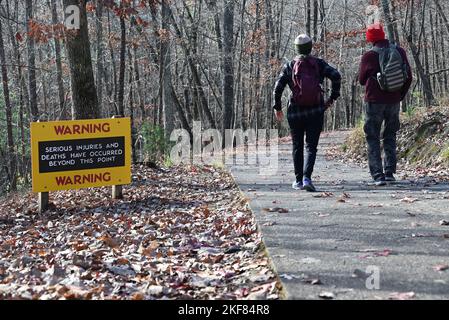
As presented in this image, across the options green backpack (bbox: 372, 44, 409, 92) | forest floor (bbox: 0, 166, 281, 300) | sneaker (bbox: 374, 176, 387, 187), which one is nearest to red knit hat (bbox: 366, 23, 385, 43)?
green backpack (bbox: 372, 44, 409, 92)

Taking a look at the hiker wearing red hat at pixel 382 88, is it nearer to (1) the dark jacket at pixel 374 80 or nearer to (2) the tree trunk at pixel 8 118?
(1) the dark jacket at pixel 374 80

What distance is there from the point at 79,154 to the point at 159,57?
1962 centimetres

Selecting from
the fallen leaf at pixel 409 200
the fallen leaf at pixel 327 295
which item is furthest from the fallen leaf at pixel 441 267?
the fallen leaf at pixel 409 200

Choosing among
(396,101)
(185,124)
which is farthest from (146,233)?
(185,124)

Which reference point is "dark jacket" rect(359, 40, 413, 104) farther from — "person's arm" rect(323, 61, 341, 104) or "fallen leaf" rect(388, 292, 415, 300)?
"fallen leaf" rect(388, 292, 415, 300)

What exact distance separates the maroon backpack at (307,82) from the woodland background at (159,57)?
424cm

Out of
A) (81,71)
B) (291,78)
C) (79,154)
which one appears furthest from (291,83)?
(81,71)

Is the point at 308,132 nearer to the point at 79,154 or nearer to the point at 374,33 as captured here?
the point at 374,33

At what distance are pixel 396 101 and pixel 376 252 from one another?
4.23m

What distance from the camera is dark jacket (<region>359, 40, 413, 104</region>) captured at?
839 cm

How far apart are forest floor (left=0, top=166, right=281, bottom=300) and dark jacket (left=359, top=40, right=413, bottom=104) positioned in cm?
246

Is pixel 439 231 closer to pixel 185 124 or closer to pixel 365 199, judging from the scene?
pixel 365 199

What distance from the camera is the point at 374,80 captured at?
27.8 ft

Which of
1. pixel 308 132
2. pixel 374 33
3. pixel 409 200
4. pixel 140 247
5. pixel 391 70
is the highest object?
pixel 374 33
